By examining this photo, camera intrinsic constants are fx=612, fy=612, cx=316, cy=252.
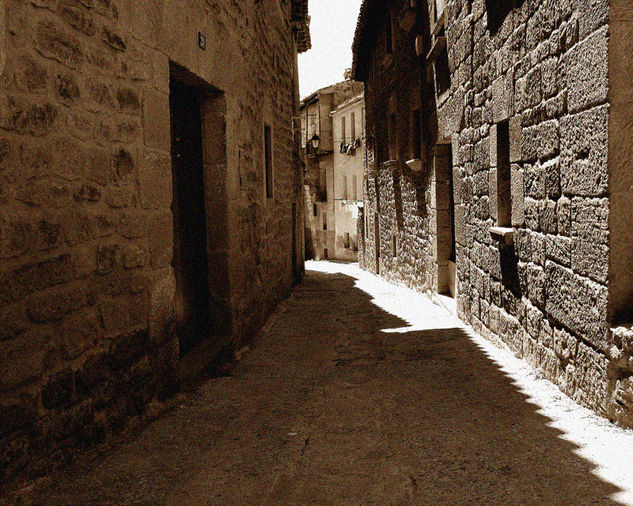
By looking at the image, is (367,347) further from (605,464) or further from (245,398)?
A: (605,464)

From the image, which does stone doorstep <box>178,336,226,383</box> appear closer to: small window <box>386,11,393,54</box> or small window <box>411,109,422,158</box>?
small window <box>411,109,422,158</box>

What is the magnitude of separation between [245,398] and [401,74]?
26.3 feet

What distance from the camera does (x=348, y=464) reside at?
252cm

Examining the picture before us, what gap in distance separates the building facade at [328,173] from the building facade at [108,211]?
60.4 ft

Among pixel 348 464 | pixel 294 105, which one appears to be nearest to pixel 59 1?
pixel 348 464

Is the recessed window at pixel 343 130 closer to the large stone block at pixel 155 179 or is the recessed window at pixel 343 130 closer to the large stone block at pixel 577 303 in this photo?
the large stone block at pixel 577 303

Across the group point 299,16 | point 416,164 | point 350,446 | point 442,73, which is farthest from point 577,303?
point 299,16

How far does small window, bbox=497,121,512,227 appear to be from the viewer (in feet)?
15.5

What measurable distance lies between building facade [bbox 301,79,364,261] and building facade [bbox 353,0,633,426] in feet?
52.3

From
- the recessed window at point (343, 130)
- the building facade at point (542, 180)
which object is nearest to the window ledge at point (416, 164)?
the building facade at point (542, 180)

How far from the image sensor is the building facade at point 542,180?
2.90m

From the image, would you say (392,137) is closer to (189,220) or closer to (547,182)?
(189,220)

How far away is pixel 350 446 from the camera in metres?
2.73

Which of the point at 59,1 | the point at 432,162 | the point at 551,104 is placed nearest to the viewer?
the point at 59,1
